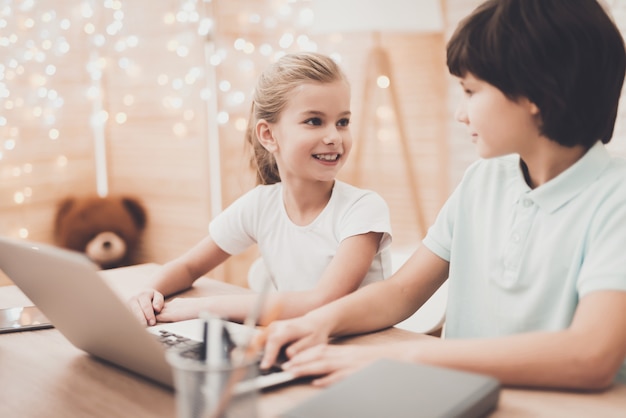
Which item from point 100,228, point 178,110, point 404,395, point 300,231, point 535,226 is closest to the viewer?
point 404,395

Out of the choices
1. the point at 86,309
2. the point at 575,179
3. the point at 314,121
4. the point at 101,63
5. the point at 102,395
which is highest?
the point at 101,63

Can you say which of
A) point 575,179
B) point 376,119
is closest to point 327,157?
point 575,179

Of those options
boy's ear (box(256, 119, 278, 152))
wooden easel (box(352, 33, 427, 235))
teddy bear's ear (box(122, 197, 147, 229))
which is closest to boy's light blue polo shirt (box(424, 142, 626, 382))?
boy's ear (box(256, 119, 278, 152))

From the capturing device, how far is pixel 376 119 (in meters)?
3.31

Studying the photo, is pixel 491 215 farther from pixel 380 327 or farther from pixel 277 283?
pixel 277 283

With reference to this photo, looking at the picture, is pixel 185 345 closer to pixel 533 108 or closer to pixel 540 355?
pixel 540 355

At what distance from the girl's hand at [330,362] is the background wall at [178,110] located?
2219mm

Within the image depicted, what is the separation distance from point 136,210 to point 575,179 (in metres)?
2.62

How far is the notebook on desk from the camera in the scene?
0.68 m

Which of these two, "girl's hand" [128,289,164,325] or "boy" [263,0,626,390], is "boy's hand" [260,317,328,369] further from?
"girl's hand" [128,289,164,325]

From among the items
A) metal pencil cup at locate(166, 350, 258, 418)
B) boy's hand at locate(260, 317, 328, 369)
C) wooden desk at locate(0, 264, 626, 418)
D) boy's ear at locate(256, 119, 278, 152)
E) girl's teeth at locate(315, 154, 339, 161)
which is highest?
boy's ear at locate(256, 119, 278, 152)

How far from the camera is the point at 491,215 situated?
116 cm

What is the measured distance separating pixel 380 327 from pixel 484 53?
0.45 metres

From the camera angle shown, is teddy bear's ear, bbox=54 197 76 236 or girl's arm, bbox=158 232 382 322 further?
teddy bear's ear, bbox=54 197 76 236
